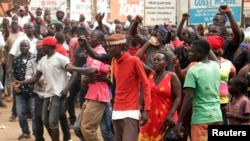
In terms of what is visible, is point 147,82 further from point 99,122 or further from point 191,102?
point 99,122

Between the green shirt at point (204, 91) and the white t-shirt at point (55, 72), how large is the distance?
9.46 ft

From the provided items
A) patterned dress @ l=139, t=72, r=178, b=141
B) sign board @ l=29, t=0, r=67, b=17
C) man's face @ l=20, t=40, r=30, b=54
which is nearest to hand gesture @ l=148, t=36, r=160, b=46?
patterned dress @ l=139, t=72, r=178, b=141

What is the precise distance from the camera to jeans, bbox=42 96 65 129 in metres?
9.47

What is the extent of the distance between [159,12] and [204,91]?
7.03 meters

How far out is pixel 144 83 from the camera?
7.48 m

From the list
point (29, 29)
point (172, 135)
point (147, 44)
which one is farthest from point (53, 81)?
point (29, 29)

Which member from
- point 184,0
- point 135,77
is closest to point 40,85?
point 135,77

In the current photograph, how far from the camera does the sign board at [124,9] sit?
76.3 ft

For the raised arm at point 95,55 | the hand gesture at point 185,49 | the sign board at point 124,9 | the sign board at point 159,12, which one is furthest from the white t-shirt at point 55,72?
the sign board at point 124,9

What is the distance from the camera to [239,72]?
340 inches

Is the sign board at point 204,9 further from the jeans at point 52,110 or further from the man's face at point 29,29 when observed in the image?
the jeans at point 52,110

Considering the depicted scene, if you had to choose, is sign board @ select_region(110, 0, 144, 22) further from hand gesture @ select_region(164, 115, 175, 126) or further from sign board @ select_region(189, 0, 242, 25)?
hand gesture @ select_region(164, 115, 175, 126)

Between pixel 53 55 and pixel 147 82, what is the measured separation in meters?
2.43

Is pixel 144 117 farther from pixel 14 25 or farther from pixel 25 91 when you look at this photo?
pixel 14 25
